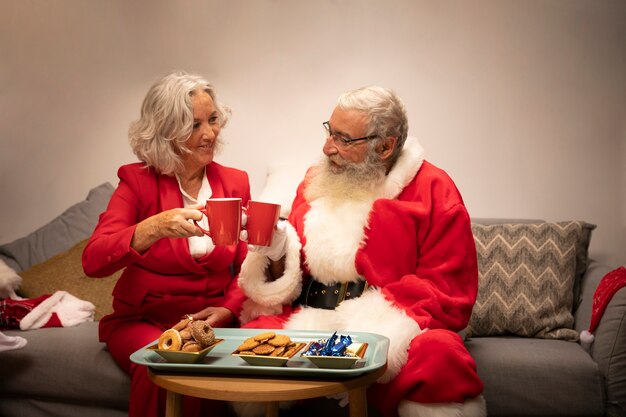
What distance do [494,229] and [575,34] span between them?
3.37ft

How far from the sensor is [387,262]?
211 centimetres

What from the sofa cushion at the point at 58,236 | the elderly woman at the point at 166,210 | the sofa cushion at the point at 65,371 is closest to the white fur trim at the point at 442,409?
the elderly woman at the point at 166,210

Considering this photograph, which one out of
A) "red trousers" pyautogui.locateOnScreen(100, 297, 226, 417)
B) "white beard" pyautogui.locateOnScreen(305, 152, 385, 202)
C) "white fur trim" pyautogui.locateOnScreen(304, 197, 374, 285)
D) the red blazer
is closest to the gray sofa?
"red trousers" pyautogui.locateOnScreen(100, 297, 226, 417)

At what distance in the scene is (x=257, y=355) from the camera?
5.01 ft

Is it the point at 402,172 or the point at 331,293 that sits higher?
the point at 402,172

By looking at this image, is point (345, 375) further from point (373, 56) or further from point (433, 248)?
point (373, 56)

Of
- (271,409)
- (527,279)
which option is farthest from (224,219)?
(527,279)

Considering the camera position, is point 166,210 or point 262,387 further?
point 166,210

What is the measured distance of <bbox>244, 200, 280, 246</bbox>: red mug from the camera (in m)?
1.80

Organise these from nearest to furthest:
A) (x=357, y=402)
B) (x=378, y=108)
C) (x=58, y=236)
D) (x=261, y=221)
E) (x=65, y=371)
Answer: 1. (x=357, y=402)
2. (x=261, y=221)
3. (x=378, y=108)
4. (x=65, y=371)
5. (x=58, y=236)

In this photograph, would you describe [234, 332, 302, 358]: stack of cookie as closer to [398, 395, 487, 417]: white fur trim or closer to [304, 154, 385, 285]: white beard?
[398, 395, 487, 417]: white fur trim

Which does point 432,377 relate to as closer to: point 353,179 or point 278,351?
point 278,351

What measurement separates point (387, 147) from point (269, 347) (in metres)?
0.94

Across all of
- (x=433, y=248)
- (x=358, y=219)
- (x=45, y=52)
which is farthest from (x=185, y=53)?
(x=433, y=248)
